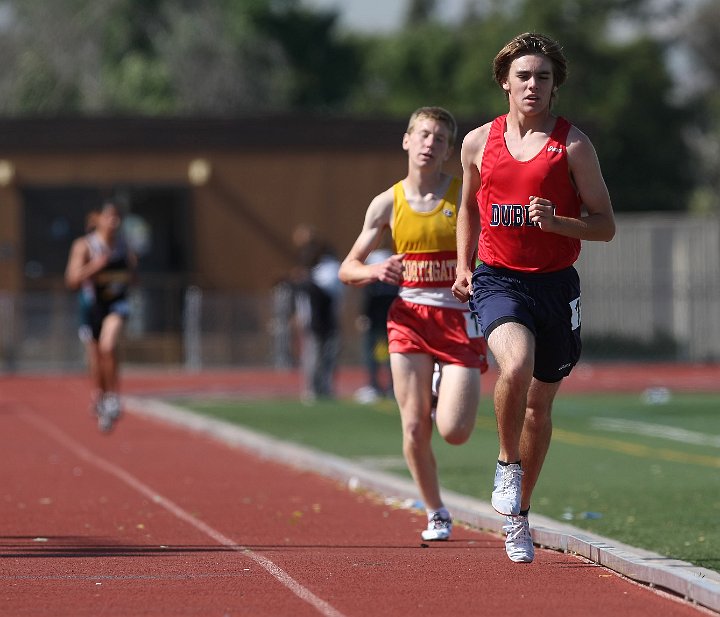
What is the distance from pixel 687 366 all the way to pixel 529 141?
27.4 m

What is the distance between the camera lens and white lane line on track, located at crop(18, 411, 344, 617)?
24.1 ft

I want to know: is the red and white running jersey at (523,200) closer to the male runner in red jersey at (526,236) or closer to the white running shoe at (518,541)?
the male runner in red jersey at (526,236)

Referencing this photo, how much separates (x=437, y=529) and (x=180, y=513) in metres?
2.13

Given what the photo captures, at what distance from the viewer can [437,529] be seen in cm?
942

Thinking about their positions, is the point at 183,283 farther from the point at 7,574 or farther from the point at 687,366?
the point at 7,574

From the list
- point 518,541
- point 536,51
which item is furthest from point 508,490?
point 536,51

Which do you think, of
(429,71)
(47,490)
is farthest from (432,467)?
(429,71)

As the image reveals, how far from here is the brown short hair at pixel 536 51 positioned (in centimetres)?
815

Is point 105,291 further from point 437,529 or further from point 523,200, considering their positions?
point 523,200

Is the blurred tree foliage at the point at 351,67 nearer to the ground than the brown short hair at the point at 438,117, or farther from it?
farther from it

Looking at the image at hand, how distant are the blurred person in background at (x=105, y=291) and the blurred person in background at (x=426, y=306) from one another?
7.93 m

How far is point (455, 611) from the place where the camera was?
7.04m

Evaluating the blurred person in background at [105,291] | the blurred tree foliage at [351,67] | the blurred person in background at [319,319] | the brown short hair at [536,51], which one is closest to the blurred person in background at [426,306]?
the brown short hair at [536,51]

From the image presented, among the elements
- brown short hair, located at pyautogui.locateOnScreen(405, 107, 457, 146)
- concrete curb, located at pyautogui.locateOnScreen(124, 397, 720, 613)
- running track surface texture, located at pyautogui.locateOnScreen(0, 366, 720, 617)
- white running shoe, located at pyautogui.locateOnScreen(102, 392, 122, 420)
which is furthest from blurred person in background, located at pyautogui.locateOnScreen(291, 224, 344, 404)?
brown short hair, located at pyautogui.locateOnScreen(405, 107, 457, 146)
